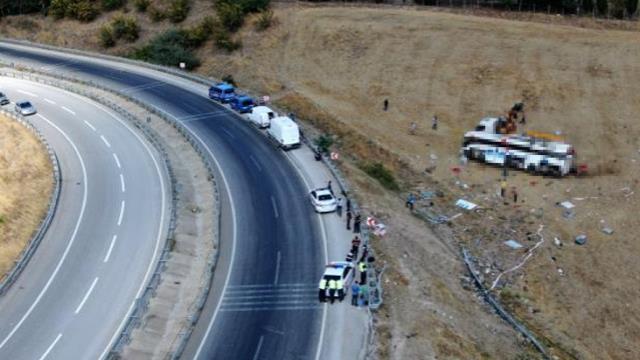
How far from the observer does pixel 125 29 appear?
97.6 metres

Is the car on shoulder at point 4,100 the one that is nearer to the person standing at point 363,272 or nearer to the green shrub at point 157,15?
the green shrub at point 157,15

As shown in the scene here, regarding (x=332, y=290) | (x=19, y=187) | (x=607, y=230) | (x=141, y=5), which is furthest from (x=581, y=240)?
(x=141, y=5)

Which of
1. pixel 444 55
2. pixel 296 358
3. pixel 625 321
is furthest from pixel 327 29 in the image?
pixel 296 358

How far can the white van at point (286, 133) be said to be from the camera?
63.0m

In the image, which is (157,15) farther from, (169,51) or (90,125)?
(90,125)

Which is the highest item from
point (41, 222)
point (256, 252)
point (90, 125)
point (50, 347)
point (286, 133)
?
point (286, 133)

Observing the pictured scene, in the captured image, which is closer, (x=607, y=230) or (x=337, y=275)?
(x=337, y=275)

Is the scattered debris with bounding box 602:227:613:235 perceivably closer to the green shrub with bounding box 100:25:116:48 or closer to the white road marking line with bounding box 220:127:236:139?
the white road marking line with bounding box 220:127:236:139

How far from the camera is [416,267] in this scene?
156 ft

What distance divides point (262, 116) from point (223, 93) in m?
9.59

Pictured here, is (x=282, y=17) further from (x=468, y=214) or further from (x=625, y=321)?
(x=625, y=321)

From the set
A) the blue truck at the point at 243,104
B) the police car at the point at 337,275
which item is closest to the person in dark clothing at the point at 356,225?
the police car at the point at 337,275

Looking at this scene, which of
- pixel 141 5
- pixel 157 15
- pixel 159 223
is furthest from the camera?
pixel 141 5

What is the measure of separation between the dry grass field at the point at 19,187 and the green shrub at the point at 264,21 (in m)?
34.2
